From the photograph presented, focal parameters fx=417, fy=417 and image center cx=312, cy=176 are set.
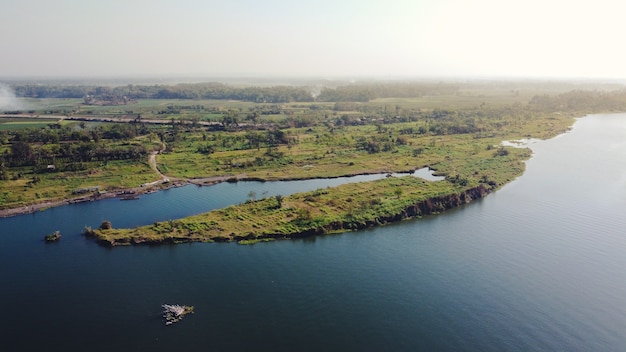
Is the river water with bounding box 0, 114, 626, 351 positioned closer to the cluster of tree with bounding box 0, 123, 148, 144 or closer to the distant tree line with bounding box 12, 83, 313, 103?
the cluster of tree with bounding box 0, 123, 148, 144

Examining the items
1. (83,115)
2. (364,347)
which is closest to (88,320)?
(364,347)

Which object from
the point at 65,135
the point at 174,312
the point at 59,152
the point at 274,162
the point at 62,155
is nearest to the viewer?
the point at 174,312

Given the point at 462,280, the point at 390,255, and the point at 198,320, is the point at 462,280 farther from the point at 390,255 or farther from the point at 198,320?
the point at 198,320

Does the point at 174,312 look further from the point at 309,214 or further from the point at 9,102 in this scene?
the point at 9,102

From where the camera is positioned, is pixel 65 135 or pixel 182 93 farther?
pixel 182 93

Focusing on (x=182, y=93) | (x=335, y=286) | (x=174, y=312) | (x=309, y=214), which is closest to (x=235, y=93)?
(x=182, y=93)

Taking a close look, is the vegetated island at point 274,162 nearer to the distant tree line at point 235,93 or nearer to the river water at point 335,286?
the river water at point 335,286

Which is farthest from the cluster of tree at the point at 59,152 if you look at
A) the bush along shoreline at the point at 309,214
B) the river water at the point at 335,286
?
the bush along shoreline at the point at 309,214
